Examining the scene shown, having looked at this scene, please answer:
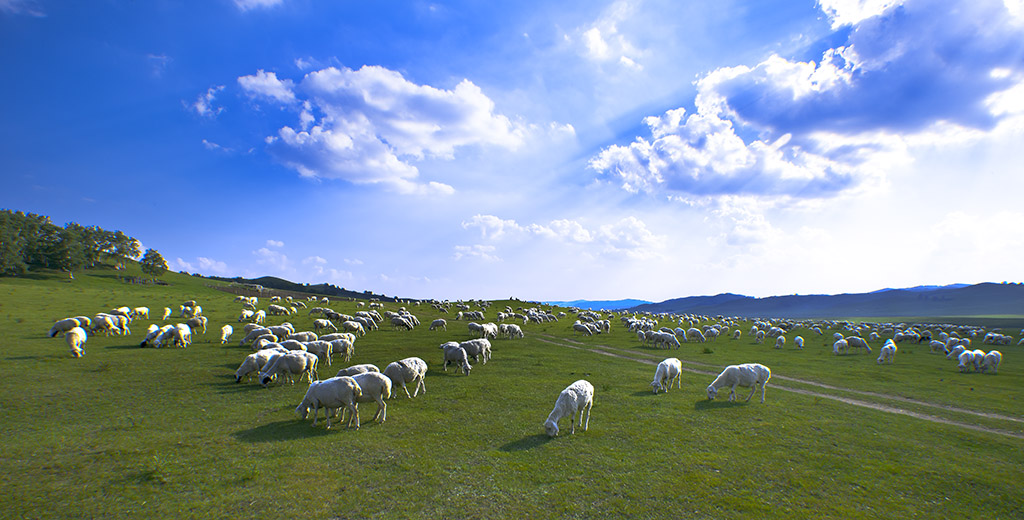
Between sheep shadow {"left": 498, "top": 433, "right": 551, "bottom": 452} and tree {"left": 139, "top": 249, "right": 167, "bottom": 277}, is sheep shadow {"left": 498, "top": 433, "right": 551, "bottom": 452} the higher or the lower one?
the lower one

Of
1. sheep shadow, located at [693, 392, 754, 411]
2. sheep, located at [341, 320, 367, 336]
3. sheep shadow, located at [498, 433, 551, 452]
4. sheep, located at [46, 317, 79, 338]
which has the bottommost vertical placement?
sheep shadow, located at [693, 392, 754, 411]

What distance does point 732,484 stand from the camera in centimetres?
964

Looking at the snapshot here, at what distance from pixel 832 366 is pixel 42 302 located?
87180mm

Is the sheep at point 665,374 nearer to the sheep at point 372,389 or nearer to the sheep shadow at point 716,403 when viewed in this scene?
the sheep shadow at point 716,403

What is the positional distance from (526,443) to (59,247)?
130 metres

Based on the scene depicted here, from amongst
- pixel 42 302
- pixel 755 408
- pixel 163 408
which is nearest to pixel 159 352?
pixel 163 408

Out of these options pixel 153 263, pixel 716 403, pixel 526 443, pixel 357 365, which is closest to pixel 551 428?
pixel 526 443

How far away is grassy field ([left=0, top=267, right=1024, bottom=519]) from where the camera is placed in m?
8.55

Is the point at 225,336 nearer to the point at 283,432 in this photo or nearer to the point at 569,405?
the point at 283,432

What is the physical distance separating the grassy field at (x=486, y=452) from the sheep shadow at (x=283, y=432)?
0.09m

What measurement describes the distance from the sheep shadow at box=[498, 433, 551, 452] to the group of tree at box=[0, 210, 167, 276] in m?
118

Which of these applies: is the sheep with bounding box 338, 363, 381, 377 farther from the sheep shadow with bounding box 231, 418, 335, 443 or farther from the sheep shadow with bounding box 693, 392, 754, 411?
the sheep shadow with bounding box 693, 392, 754, 411

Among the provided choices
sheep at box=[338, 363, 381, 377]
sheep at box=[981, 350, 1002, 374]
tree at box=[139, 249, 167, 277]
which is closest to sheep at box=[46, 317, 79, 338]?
sheep at box=[338, 363, 381, 377]

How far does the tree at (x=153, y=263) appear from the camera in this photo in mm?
103000
